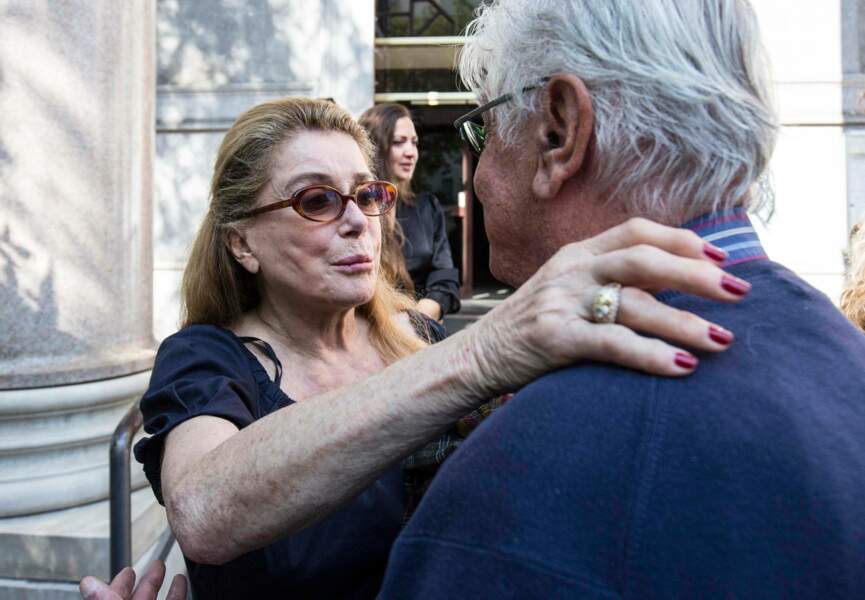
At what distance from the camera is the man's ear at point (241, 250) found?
212 cm

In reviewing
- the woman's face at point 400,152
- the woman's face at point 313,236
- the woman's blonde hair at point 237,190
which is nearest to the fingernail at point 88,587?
the woman's blonde hair at point 237,190

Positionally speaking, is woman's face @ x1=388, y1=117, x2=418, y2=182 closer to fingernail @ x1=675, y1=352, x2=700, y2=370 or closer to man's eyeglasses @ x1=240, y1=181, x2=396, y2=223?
man's eyeglasses @ x1=240, y1=181, x2=396, y2=223

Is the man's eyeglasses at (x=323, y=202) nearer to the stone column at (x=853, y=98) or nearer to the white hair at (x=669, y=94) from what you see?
the white hair at (x=669, y=94)

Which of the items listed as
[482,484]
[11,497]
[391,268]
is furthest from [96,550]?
[482,484]

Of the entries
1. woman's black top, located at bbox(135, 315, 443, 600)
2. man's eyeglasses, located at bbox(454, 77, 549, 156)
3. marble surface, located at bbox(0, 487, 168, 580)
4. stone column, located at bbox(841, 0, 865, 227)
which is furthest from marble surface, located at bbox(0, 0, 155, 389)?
stone column, located at bbox(841, 0, 865, 227)

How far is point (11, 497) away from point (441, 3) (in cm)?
618

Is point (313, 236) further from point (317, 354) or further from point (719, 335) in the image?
point (719, 335)

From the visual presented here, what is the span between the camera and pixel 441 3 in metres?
7.79

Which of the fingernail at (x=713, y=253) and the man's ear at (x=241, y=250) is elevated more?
the fingernail at (x=713, y=253)

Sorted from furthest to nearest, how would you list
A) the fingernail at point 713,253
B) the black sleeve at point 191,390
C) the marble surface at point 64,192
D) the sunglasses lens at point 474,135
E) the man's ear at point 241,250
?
1. the marble surface at point 64,192
2. the man's ear at point 241,250
3. the black sleeve at point 191,390
4. the sunglasses lens at point 474,135
5. the fingernail at point 713,253

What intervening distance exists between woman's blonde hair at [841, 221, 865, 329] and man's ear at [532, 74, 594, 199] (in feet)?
4.55

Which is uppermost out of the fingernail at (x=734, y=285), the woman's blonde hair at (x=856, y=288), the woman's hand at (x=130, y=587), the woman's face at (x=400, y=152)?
the woman's face at (x=400, y=152)

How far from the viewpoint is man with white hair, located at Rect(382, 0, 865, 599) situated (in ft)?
2.87

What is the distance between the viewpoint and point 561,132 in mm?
1197
